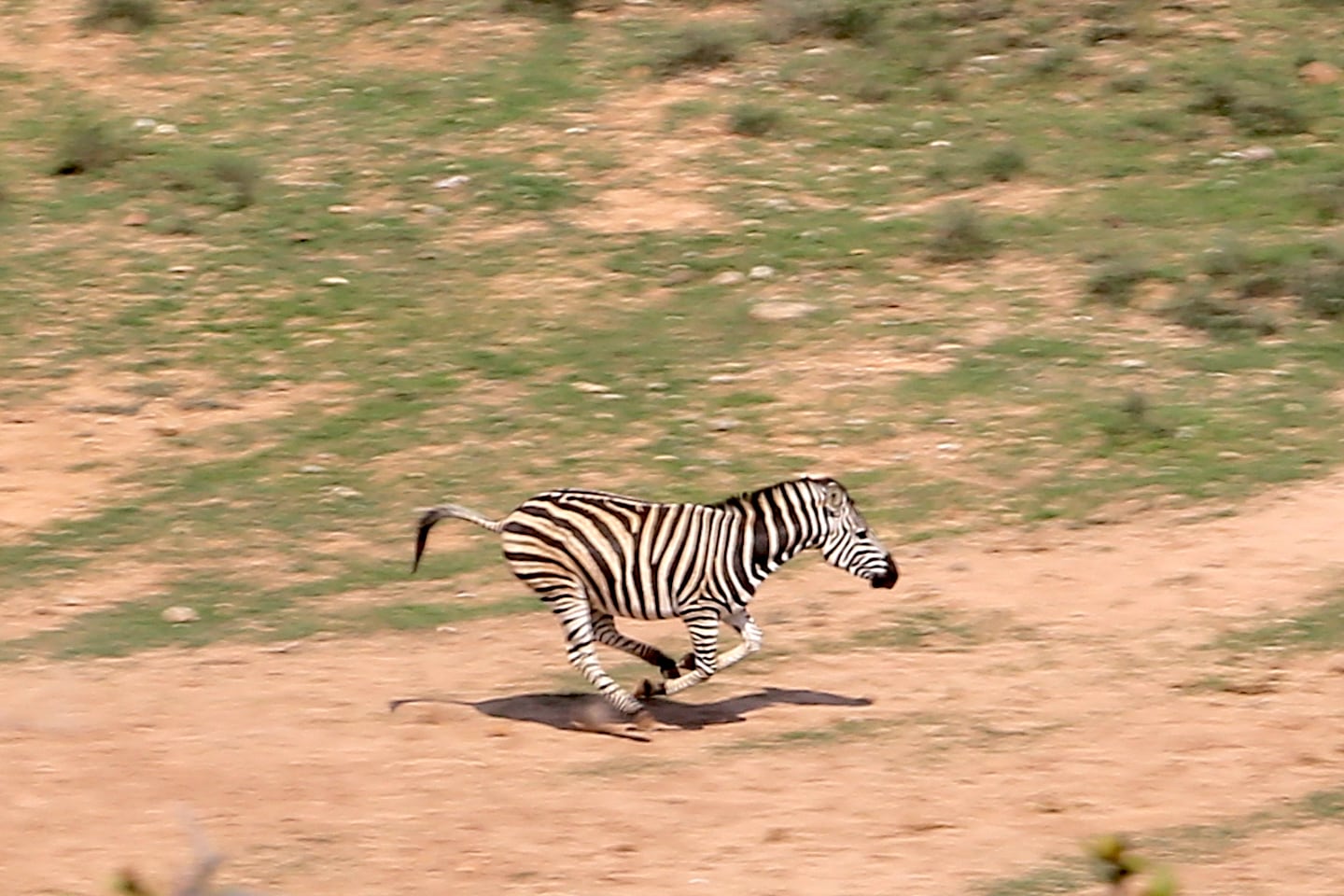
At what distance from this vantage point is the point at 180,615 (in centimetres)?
916

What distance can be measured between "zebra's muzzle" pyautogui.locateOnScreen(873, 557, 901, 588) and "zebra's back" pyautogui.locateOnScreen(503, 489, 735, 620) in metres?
0.67

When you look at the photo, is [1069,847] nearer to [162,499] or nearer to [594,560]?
[594,560]

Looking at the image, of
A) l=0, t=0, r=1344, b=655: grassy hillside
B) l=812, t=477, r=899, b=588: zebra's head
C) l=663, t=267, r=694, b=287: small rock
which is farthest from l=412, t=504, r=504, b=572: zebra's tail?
l=663, t=267, r=694, b=287: small rock

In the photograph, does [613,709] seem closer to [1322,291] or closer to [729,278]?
[729,278]

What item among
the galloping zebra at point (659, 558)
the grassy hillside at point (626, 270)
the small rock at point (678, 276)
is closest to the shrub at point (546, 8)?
the grassy hillside at point (626, 270)

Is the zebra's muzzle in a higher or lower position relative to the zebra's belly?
lower

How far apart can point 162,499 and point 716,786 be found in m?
4.33

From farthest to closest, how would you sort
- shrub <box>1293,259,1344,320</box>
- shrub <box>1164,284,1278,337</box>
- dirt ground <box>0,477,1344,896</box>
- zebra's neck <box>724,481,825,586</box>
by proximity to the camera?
shrub <box>1293,259,1344,320</box> → shrub <box>1164,284,1278,337</box> → zebra's neck <box>724,481,825,586</box> → dirt ground <box>0,477,1344,896</box>

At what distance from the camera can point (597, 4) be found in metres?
16.4

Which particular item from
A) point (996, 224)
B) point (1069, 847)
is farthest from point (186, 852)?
point (996, 224)

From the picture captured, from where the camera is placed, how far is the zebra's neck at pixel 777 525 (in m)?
7.98

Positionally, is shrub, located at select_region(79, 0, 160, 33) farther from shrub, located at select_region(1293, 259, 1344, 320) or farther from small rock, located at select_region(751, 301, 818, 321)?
shrub, located at select_region(1293, 259, 1344, 320)

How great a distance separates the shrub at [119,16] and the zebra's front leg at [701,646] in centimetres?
1022

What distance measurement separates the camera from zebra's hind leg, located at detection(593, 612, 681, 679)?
319 inches
